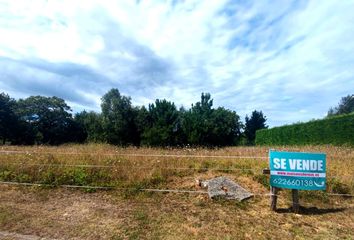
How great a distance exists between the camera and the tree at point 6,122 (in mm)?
37594

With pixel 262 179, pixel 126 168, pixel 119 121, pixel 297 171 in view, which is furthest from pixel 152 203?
pixel 119 121

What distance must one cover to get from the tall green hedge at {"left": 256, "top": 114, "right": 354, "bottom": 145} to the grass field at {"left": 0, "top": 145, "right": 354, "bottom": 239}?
9.65 metres

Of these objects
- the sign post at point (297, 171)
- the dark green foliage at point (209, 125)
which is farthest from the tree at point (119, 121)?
the sign post at point (297, 171)

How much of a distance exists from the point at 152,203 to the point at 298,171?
330cm

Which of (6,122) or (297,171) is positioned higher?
(6,122)

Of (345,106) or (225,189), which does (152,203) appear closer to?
(225,189)

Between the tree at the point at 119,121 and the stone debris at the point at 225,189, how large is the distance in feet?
112

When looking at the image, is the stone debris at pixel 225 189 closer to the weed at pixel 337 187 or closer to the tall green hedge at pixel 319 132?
the weed at pixel 337 187

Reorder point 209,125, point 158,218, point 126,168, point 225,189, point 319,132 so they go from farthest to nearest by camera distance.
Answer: point 209,125 < point 319,132 < point 126,168 < point 225,189 < point 158,218

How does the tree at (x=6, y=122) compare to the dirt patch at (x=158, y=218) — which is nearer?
the dirt patch at (x=158, y=218)

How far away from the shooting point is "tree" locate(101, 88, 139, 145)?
132 ft

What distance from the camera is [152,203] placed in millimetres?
5766

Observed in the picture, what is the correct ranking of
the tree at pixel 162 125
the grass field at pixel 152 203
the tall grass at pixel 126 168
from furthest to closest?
1. the tree at pixel 162 125
2. the tall grass at pixel 126 168
3. the grass field at pixel 152 203

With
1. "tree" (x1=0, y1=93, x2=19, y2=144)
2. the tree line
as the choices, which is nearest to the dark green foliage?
the tree line
